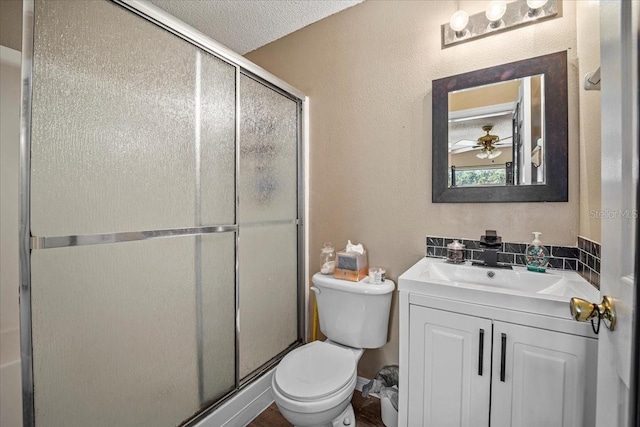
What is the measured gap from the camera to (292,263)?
2.06 m

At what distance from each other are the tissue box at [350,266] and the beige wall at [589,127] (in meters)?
1.04

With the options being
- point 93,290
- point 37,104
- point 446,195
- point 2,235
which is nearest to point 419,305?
point 446,195

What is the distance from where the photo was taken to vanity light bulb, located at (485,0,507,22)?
4.61 ft

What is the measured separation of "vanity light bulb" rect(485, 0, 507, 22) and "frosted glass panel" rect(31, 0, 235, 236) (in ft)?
4.51

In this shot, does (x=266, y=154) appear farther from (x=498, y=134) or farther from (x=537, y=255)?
(x=537, y=255)

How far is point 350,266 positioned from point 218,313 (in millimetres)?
767

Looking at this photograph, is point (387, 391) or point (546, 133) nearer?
point (546, 133)

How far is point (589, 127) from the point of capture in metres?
1.20

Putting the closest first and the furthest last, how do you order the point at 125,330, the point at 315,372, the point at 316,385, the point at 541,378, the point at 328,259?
1. the point at 541,378
2. the point at 125,330
3. the point at 316,385
4. the point at 315,372
5. the point at 328,259

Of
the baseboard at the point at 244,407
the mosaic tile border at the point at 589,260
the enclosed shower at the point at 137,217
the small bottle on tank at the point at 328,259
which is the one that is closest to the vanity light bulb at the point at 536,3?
the mosaic tile border at the point at 589,260

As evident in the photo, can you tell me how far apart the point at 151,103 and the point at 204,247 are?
68 centimetres

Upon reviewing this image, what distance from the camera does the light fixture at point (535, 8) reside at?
1354 mm

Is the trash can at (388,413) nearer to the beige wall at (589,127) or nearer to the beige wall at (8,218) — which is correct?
the beige wall at (589,127)

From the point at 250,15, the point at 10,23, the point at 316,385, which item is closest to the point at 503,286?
the point at 316,385
